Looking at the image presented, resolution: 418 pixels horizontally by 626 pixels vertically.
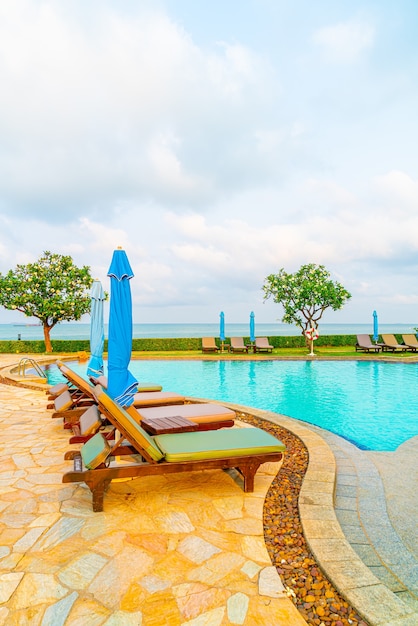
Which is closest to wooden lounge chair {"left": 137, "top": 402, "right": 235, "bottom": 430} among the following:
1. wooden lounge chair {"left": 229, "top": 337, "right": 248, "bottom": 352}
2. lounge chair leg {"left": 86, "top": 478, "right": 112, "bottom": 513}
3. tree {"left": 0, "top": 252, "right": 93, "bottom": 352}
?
lounge chair leg {"left": 86, "top": 478, "right": 112, "bottom": 513}

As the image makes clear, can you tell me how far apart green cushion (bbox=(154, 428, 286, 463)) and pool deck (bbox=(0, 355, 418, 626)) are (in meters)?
0.50

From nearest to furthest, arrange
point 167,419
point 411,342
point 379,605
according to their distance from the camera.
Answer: point 379,605
point 167,419
point 411,342

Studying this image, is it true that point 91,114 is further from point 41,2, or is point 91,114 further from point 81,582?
point 81,582

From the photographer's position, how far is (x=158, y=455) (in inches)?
152

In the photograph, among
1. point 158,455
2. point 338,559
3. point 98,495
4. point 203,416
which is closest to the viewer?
point 338,559

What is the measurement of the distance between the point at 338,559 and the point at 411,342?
25008 mm

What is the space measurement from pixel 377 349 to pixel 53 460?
22.8 metres

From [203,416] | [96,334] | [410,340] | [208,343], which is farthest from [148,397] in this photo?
[410,340]

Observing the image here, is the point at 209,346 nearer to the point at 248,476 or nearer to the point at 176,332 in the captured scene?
the point at 248,476

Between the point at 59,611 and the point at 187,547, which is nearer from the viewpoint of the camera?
the point at 59,611

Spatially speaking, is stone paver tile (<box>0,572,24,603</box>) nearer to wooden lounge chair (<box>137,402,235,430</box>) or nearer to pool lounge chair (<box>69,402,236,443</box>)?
pool lounge chair (<box>69,402,236,443</box>)

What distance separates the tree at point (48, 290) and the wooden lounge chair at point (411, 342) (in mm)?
20914

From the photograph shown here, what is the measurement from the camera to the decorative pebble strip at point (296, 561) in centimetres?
235

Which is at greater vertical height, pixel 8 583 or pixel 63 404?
pixel 63 404
